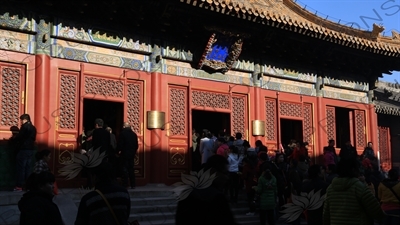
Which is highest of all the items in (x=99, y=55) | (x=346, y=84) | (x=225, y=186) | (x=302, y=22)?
(x=302, y=22)

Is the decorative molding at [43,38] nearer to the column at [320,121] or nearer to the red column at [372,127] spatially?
the column at [320,121]

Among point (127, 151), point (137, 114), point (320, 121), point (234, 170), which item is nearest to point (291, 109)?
point (320, 121)

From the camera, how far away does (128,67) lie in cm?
1119

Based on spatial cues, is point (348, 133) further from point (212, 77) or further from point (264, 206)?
point (264, 206)

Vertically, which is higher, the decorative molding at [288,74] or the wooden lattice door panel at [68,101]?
the decorative molding at [288,74]

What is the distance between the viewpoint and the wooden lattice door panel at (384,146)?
18.2m

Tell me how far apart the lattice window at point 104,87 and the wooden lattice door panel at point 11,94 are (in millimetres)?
1351

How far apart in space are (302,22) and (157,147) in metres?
4.78

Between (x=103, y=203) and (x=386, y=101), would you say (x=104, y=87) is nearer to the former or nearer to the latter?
(x=103, y=203)

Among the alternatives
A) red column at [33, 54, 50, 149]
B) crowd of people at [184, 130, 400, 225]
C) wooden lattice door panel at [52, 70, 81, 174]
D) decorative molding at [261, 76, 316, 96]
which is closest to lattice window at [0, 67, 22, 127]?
red column at [33, 54, 50, 149]

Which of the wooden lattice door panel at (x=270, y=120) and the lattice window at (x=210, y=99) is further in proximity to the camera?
the wooden lattice door panel at (x=270, y=120)

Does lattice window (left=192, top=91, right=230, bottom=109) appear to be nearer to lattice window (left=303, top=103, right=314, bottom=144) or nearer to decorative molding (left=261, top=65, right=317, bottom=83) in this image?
decorative molding (left=261, top=65, right=317, bottom=83)

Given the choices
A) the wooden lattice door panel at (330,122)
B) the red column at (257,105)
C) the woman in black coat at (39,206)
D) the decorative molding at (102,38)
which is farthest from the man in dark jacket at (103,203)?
the wooden lattice door panel at (330,122)

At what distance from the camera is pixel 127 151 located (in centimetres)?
1002
